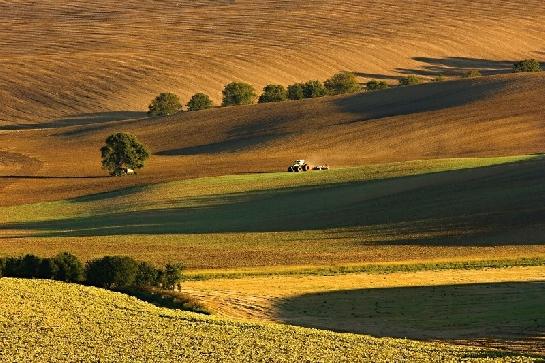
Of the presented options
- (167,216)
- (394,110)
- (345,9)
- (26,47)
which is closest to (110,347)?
(167,216)

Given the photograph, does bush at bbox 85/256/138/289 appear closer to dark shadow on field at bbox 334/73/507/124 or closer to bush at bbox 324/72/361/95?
dark shadow on field at bbox 334/73/507/124

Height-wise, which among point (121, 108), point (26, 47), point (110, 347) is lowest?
point (110, 347)

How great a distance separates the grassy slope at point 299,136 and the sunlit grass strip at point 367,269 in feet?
101

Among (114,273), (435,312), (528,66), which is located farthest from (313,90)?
(435,312)

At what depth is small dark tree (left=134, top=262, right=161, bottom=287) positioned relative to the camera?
41.3 meters

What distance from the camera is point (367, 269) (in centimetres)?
4684

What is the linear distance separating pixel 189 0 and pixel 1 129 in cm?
8573

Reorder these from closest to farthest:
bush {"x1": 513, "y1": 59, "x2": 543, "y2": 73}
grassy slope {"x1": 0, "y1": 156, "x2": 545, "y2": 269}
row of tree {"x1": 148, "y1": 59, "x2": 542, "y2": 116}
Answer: grassy slope {"x1": 0, "y1": 156, "x2": 545, "y2": 269}
row of tree {"x1": 148, "y1": 59, "x2": 542, "y2": 116}
bush {"x1": 513, "y1": 59, "x2": 543, "y2": 73}

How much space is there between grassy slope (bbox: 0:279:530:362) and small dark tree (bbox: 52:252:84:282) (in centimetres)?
616

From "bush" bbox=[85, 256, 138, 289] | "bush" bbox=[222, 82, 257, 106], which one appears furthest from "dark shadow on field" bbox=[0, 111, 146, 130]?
"bush" bbox=[85, 256, 138, 289]

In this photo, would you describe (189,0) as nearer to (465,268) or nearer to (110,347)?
(465,268)

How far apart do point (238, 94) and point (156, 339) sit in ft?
318

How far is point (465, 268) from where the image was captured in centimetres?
4662

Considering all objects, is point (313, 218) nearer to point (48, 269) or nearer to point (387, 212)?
point (387, 212)
